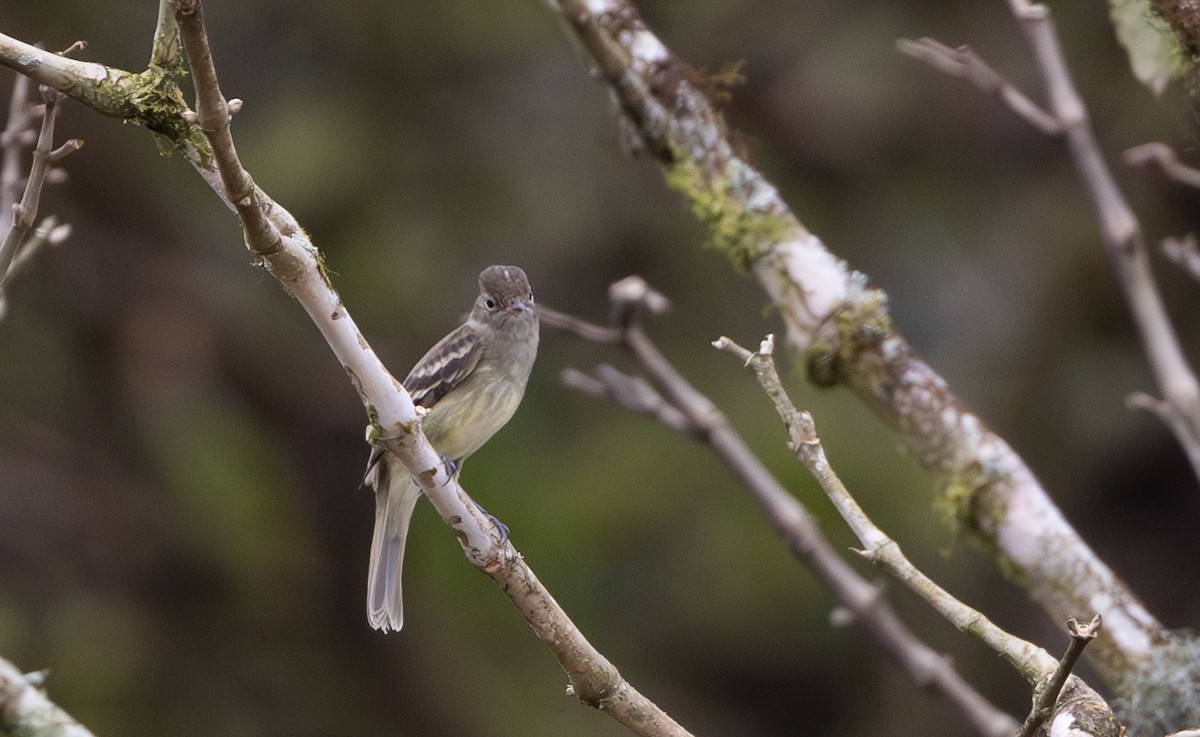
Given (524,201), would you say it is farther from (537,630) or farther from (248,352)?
(537,630)

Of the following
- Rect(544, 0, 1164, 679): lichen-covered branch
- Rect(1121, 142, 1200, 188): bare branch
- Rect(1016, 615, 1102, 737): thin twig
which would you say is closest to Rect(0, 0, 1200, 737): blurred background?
Rect(544, 0, 1164, 679): lichen-covered branch

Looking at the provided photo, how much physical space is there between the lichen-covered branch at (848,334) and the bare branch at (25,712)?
2230 millimetres

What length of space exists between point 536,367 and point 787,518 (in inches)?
168

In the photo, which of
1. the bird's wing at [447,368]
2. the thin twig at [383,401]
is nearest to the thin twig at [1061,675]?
the thin twig at [383,401]

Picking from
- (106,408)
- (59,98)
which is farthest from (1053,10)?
(59,98)

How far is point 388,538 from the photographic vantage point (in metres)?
4.82

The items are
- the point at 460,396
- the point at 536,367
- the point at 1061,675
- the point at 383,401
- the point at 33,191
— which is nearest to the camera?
the point at 1061,675

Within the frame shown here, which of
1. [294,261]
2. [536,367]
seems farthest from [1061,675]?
[536,367]

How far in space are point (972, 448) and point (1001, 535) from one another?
0.78 feet

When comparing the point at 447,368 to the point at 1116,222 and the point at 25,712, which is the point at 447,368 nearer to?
the point at 1116,222

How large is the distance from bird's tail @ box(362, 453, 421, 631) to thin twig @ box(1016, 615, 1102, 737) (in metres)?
2.55

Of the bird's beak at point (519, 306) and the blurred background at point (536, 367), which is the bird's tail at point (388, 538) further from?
the blurred background at point (536, 367)

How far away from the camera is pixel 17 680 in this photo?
2.71 m

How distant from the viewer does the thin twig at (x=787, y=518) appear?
3.61 metres
